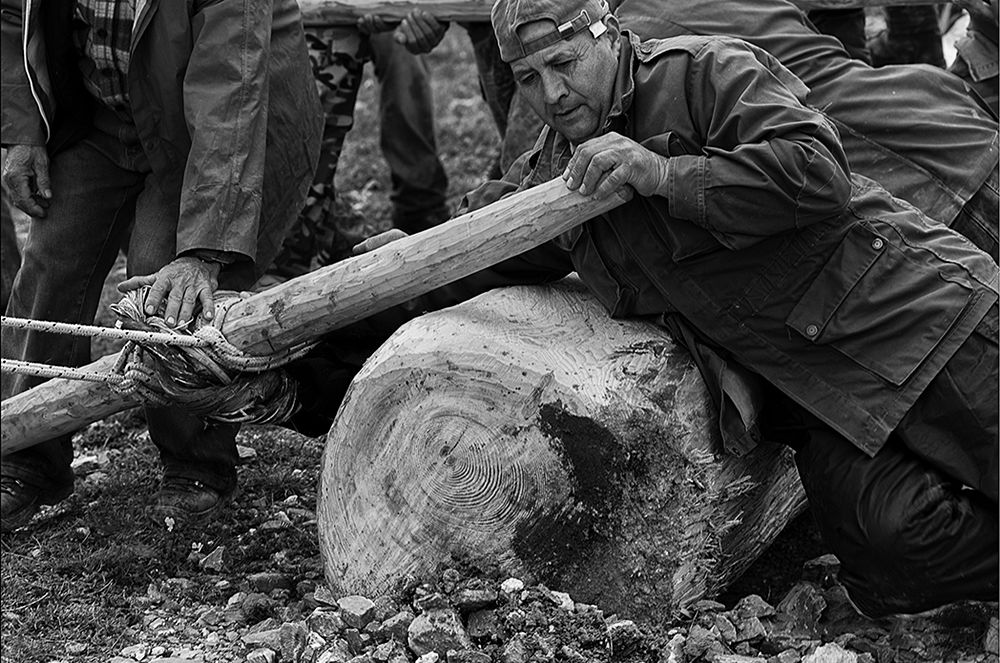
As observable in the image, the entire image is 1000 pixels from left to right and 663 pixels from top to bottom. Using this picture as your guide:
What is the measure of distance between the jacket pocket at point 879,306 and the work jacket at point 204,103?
177 cm

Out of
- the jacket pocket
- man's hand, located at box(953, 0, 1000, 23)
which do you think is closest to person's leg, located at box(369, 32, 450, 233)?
man's hand, located at box(953, 0, 1000, 23)

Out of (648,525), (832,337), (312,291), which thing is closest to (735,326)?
(832,337)

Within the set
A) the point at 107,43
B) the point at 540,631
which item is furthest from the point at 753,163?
the point at 107,43

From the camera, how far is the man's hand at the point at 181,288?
389 cm

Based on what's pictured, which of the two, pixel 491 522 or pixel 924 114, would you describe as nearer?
pixel 491 522

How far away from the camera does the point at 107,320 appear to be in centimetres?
677

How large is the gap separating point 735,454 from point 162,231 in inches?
81.3

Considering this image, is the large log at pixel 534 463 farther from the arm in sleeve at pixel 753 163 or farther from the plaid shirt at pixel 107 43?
the plaid shirt at pixel 107 43

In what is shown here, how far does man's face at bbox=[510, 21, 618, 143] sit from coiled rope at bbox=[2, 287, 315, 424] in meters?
1.07

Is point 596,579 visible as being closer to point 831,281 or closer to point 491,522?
point 491,522

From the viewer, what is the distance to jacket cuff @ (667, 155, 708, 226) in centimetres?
342

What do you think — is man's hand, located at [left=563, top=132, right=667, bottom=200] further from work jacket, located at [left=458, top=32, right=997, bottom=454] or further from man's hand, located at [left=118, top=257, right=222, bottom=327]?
man's hand, located at [left=118, top=257, right=222, bottom=327]

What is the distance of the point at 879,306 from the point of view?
11.8 ft

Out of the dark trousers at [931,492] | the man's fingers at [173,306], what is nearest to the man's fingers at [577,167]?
the dark trousers at [931,492]
